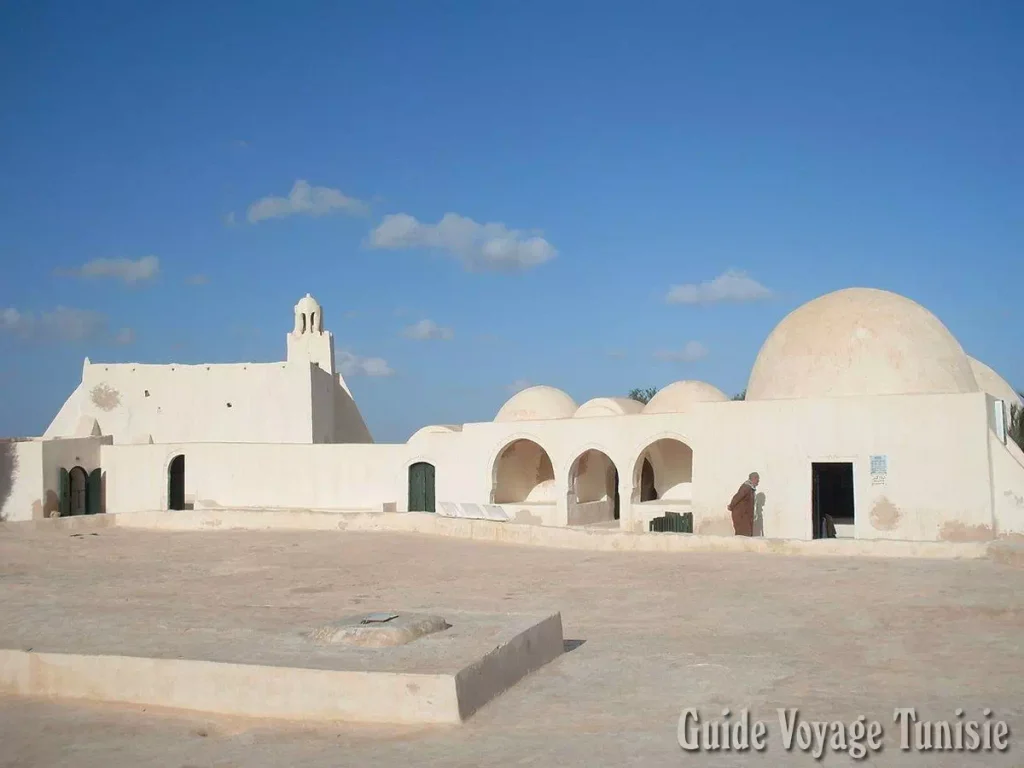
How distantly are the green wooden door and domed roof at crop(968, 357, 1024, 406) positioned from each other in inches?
958

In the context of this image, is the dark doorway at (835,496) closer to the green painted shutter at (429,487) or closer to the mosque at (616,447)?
the mosque at (616,447)

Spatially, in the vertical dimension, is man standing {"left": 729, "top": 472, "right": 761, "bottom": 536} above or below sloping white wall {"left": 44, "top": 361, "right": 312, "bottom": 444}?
below

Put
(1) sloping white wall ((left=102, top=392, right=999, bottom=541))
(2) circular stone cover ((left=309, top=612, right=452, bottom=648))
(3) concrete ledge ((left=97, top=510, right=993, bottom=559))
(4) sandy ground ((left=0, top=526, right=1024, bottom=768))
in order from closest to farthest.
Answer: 1. (4) sandy ground ((left=0, top=526, right=1024, bottom=768))
2. (2) circular stone cover ((left=309, top=612, right=452, bottom=648))
3. (3) concrete ledge ((left=97, top=510, right=993, bottom=559))
4. (1) sloping white wall ((left=102, top=392, right=999, bottom=541))

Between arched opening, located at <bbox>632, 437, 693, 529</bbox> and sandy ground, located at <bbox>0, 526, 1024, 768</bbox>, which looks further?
arched opening, located at <bbox>632, 437, 693, 529</bbox>

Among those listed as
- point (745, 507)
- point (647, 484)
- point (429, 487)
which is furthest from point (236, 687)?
point (647, 484)

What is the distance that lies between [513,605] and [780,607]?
221cm

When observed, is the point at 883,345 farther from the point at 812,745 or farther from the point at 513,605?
the point at 812,745

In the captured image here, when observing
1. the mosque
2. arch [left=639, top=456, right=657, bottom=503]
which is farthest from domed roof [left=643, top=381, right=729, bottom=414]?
arch [left=639, top=456, right=657, bottom=503]

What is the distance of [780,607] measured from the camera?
7.73 metres

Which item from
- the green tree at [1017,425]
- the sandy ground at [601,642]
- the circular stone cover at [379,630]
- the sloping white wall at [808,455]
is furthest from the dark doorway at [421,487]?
the circular stone cover at [379,630]

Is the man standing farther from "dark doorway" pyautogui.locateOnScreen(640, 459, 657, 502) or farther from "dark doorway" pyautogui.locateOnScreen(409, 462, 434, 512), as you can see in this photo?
"dark doorway" pyautogui.locateOnScreen(409, 462, 434, 512)

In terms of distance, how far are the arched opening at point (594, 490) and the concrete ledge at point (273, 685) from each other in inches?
675

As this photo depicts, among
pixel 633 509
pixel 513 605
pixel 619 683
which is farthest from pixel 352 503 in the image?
pixel 619 683

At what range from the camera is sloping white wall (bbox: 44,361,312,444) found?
33.9 meters
